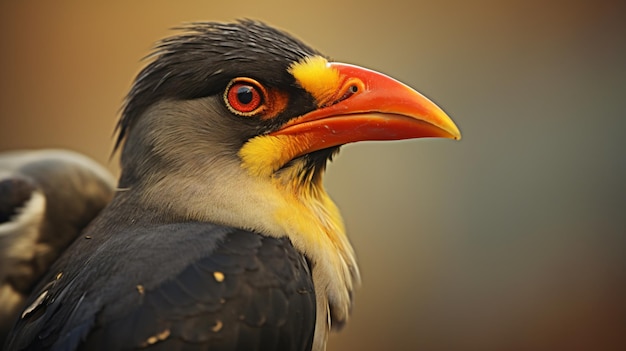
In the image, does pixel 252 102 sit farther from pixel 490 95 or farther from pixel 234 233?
pixel 490 95

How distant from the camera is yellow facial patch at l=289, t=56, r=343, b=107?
1.50 meters

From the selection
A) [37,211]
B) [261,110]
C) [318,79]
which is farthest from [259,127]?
[37,211]

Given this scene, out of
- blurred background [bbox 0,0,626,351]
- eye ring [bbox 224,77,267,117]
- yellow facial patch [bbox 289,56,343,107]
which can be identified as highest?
yellow facial patch [bbox 289,56,343,107]

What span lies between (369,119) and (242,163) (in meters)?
0.27

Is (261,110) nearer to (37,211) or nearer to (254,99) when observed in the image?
(254,99)

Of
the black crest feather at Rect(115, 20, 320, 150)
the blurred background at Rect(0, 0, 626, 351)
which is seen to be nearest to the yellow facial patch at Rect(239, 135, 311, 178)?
the black crest feather at Rect(115, 20, 320, 150)

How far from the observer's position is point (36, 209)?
187cm

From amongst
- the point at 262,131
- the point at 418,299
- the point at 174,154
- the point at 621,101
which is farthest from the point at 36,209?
the point at 621,101

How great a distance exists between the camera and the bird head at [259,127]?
1471mm

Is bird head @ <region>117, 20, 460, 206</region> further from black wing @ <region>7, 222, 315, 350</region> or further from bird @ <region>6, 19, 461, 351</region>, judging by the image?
black wing @ <region>7, 222, 315, 350</region>

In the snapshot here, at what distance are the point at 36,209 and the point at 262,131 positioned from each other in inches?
27.8

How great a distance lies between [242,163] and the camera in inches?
58.9

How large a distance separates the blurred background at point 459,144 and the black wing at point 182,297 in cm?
256

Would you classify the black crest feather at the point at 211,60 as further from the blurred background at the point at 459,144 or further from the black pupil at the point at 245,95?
the blurred background at the point at 459,144
